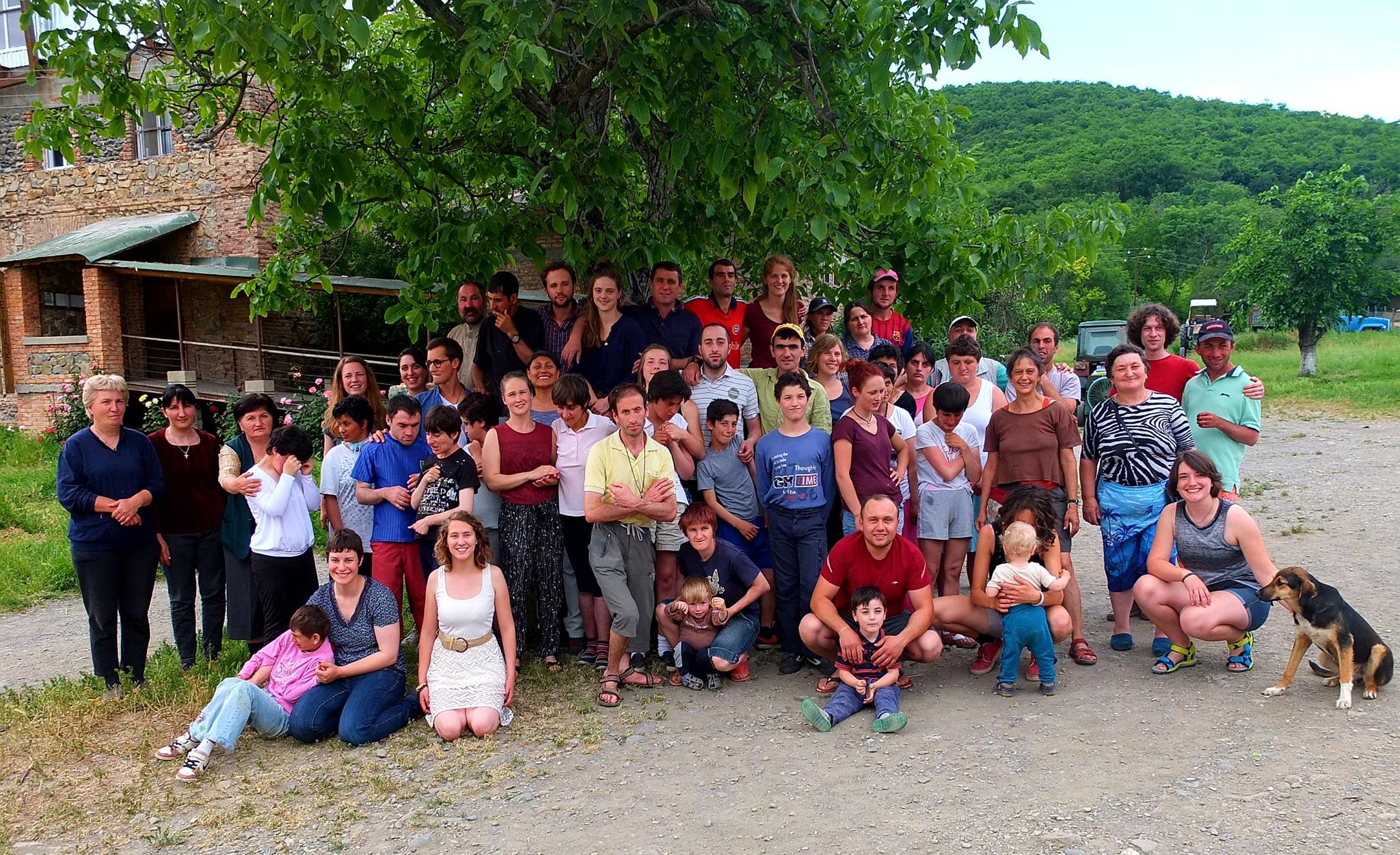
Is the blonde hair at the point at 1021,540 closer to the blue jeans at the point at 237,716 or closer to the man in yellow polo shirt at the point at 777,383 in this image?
the man in yellow polo shirt at the point at 777,383

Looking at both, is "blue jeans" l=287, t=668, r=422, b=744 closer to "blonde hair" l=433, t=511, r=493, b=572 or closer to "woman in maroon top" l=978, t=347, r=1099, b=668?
"blonde hair" l=433, t=511, r=493, b=572

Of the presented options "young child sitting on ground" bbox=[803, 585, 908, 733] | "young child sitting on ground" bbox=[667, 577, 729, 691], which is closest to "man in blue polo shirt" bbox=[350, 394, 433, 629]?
"young child sitting on ground" bbox=[667, 577, 729, 691]

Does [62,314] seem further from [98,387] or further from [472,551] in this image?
[472,551]

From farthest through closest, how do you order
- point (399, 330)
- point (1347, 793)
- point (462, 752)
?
point (399, 330) → point (462, 752) → point (1347, 793)

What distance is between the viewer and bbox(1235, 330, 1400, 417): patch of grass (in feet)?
64.6

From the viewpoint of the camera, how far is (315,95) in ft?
21.5

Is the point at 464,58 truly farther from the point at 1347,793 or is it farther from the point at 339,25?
the point at 1347,793

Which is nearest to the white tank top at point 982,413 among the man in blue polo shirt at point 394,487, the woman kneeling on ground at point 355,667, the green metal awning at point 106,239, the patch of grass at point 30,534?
the man in blue polo shirt at point 394,487

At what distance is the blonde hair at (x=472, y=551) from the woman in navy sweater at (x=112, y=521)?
6.06 ft

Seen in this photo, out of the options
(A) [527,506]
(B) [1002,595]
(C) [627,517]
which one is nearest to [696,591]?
(C) [627,517]

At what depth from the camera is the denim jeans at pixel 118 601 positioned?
5.48m

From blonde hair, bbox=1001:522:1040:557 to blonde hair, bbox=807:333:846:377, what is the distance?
1549 millimetres

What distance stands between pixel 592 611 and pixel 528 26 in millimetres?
3191

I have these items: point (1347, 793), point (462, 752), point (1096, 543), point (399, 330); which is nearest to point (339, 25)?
point (462, 752)
